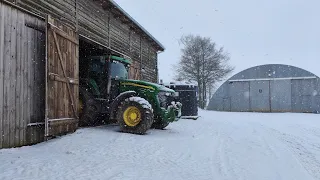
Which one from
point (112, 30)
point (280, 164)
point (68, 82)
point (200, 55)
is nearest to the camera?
point (280, 164)

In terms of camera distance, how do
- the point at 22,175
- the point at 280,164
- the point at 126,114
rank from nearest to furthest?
the point at 22,175 → the point at 280,164 → the point at 126,114

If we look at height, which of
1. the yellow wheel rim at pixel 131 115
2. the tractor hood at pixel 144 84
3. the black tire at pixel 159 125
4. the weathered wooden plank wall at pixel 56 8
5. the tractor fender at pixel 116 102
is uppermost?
the weathered wooden plank wall at pixel 56 8

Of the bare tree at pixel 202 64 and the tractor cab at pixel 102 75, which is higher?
the bare tree at pixel 202 64

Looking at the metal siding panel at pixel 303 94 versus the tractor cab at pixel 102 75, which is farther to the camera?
the metal siding panel at pixel 303 94

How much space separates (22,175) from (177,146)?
3604 millimetres

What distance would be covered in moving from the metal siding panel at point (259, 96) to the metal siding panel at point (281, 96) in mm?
533

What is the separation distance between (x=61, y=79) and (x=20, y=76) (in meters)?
1.31

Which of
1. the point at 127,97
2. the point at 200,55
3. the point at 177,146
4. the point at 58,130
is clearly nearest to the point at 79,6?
the point at 127,97

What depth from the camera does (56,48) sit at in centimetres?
735

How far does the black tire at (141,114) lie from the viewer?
850cm

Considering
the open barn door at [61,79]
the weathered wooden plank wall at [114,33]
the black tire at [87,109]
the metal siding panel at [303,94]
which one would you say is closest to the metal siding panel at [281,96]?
the metal siding panel at [303,94]

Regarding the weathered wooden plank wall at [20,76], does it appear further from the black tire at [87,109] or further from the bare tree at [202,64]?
the bare tree at [202,64]

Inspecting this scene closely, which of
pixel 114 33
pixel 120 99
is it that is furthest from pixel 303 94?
pixel 120 99

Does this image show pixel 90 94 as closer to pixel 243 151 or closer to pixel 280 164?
pixel 243 151
